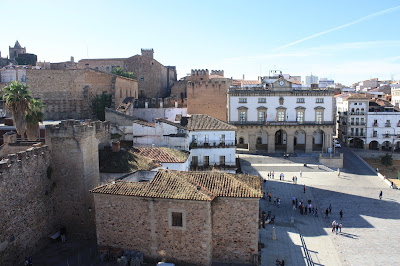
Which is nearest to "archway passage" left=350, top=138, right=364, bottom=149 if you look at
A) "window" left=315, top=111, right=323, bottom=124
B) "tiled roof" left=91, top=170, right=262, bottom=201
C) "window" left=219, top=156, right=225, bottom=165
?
"window" left=315, top=111, right=323, bottom=124

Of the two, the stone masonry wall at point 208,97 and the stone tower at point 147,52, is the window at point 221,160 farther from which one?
the stone tower at point 147,52

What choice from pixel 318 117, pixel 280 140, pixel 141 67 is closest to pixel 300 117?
pixel 318 117

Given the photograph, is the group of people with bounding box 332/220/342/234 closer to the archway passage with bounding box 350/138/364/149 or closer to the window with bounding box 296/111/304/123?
the window with bounding box 296/111/304/123

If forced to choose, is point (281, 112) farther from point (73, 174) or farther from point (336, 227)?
point (73, 174)

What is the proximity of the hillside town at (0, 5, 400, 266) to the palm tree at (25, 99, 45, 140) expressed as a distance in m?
0.08

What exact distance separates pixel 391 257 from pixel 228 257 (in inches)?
420

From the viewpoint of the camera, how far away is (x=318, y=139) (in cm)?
5178

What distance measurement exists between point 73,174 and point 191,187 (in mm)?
6959

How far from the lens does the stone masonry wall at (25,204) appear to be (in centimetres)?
1564

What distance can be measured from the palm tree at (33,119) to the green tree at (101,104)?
1320 cm

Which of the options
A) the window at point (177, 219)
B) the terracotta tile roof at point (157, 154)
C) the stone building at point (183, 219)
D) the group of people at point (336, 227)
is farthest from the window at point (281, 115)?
the window at point (177, 219)

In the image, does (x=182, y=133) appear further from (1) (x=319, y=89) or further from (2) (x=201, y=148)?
(1) (x=319, y=89)

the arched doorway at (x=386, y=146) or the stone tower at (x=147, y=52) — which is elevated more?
the stone tower at (x=147, y=52)

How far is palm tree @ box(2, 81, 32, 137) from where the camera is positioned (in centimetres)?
2395
